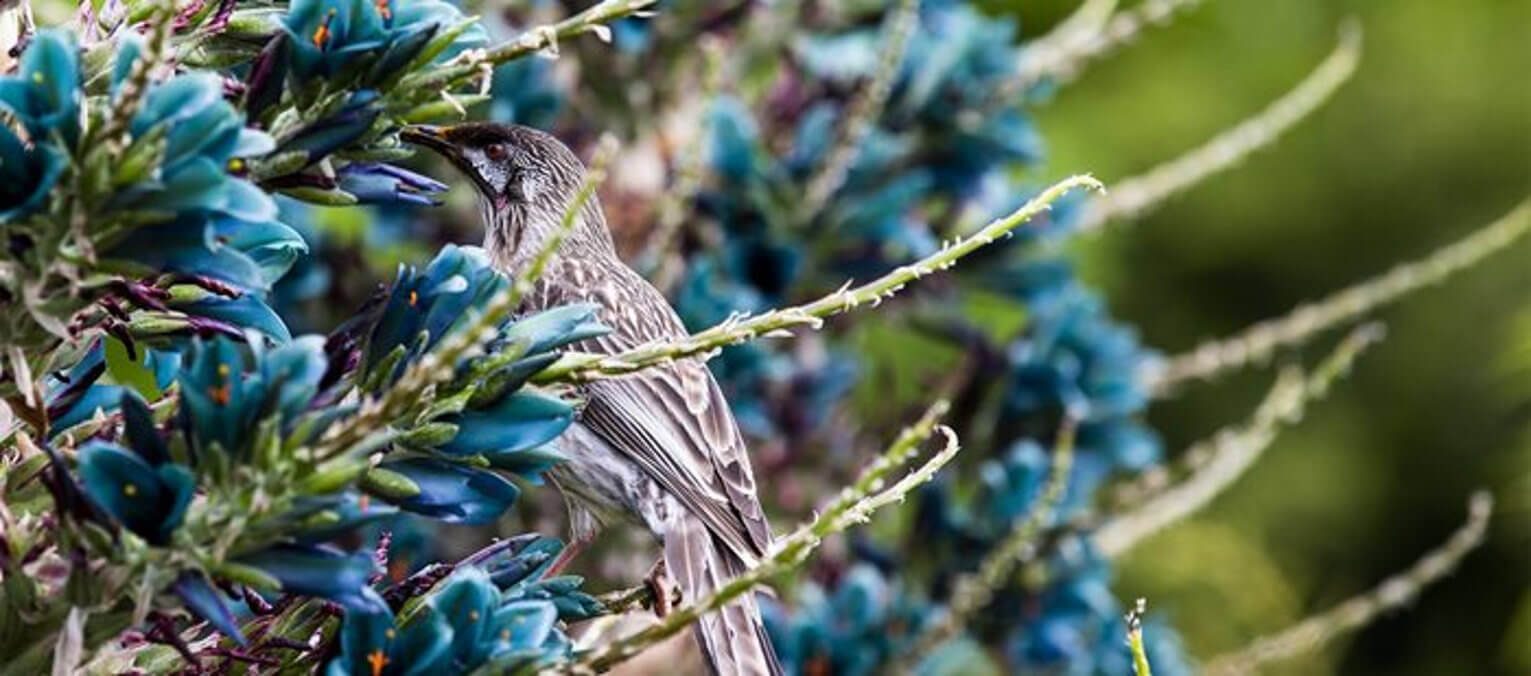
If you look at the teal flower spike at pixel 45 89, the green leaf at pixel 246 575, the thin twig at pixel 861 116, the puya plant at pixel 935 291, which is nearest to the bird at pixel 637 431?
the puya plant at pixel 935 291

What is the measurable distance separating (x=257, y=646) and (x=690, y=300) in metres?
1.98

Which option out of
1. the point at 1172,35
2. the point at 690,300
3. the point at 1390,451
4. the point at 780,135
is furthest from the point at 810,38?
the point at 1390,451

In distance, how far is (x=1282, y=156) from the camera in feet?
27.8

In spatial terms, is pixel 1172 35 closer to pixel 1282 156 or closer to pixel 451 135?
pixel 1282 156

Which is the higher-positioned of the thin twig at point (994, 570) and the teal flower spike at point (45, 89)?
the thin twig at point (994, 570)

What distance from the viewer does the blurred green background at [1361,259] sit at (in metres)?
7.62

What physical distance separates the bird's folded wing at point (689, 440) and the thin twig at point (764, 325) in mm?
1084

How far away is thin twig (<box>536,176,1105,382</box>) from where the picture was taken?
1.64m

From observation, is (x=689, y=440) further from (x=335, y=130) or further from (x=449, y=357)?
(x=449, y=357)

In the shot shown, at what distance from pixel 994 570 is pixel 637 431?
40 centimetres

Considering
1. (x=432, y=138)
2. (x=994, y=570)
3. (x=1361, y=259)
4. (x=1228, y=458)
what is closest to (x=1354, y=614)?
(x=1228, y=458)

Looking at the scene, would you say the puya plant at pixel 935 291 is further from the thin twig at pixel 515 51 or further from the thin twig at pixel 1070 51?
the thin twig at pixel 515 51

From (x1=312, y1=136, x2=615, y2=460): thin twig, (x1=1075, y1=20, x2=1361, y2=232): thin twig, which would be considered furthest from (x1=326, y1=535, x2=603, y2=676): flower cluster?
(x1=1075, y1=20, x2=1361, y2=232): thin twig

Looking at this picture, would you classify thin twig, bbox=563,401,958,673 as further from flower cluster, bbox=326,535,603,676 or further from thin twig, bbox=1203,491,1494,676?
thin twig, bbox=1203,491,1494,676
